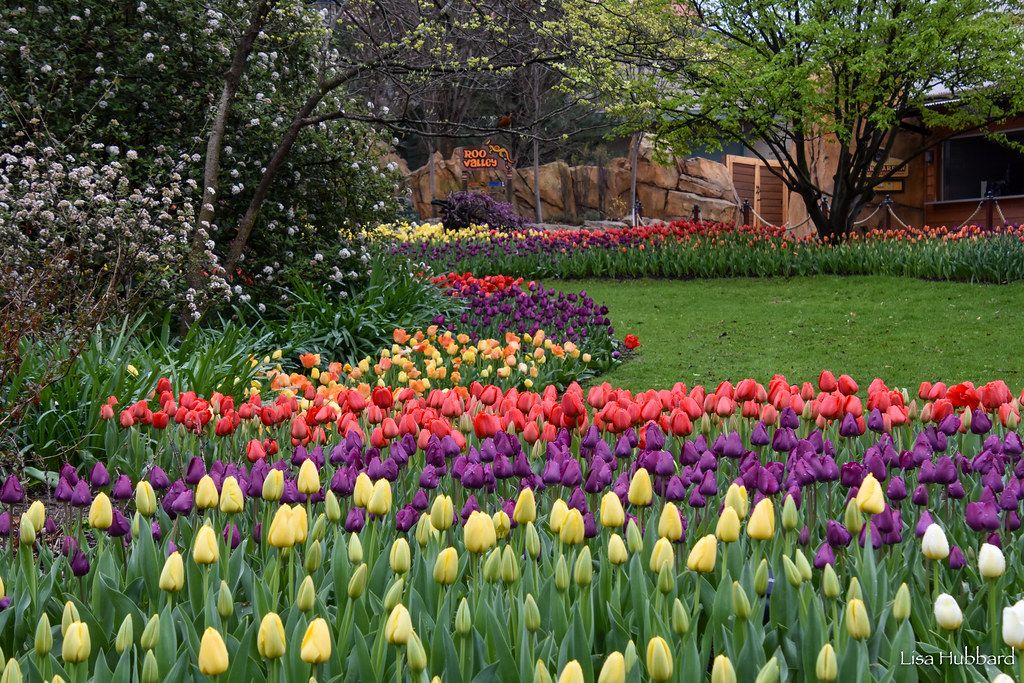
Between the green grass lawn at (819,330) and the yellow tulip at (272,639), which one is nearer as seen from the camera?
the yellow tulip at (272,639)

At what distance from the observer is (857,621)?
179 cm

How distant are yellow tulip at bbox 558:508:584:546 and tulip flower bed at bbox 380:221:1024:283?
1155 centimetres

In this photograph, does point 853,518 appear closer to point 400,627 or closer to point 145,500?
point 400,627

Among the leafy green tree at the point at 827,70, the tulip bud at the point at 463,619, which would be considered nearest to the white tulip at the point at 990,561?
the tulip bud at the point at 463,619

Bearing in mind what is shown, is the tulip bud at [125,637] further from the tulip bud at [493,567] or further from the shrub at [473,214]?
the shrub at [473,214]

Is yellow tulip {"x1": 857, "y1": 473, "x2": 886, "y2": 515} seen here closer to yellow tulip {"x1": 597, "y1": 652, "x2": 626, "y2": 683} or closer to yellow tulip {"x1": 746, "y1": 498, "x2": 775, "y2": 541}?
yellow tulip {"x1": 746, "y1": 498, "x2": 775, "y2": 541}

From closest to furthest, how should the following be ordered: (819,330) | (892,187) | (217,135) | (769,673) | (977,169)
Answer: (769,673), (217,135), (819,330), (977,169), (892,187)

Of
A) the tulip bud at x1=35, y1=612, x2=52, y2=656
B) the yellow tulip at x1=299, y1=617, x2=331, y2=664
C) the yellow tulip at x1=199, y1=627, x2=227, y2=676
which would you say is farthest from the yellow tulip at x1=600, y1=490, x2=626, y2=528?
A: the tulip bud at x1=35, y1=612, x2=52, y2=656

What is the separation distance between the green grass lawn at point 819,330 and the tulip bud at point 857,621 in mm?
6709

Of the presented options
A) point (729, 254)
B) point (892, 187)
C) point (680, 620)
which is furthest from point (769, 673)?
point (892, 187)

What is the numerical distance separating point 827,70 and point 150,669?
54.4 feet

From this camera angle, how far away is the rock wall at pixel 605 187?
33.7 meters

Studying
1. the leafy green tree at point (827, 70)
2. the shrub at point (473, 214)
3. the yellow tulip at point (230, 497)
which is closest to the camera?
the yellow tulip at point (230, 497)

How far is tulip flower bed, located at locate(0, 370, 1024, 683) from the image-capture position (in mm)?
1875
